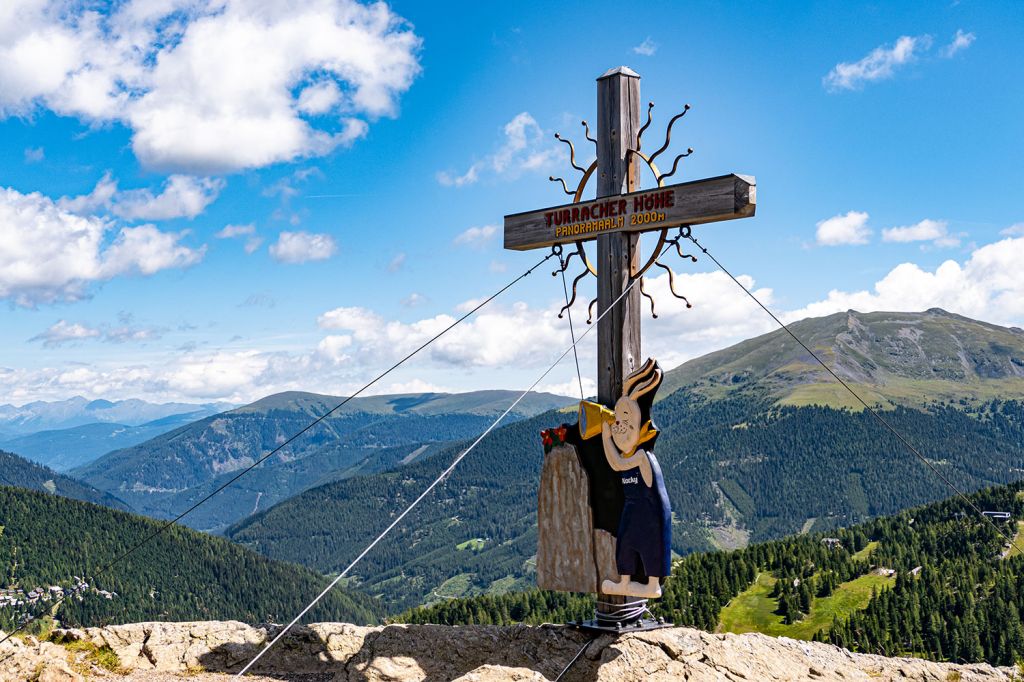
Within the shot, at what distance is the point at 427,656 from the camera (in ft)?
57.2

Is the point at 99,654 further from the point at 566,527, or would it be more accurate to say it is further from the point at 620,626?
the point at 620,626

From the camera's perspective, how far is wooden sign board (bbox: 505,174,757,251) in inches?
645

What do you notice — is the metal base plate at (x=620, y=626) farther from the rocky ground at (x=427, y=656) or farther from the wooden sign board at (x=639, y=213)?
the wooden sign board at (x=639, y=213)

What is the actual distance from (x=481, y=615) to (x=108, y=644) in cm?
9245

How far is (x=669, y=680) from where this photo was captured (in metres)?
14.8

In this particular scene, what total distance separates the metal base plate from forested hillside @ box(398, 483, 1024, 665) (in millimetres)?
88197

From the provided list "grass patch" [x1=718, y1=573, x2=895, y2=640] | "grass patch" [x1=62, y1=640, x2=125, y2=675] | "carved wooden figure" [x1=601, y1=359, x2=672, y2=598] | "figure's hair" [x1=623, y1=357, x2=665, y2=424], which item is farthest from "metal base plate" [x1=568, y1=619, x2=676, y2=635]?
"grass patch" [x1=718, y1=573, x2=895, y2=640]

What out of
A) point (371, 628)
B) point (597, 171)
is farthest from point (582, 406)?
point (371, 628)

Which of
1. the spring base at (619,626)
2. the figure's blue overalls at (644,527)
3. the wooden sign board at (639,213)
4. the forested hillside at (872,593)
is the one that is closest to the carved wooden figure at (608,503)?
the figure's blue overalls at (644,527)

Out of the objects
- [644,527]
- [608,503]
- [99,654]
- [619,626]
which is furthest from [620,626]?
[99,654]

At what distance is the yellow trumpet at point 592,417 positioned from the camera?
685 inches

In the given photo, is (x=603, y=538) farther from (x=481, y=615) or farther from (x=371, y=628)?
(x=481, y=615)

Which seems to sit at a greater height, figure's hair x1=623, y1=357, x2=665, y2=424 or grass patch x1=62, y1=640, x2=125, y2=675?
figure's hair x1=623, y1=357, x2=665, y2=424

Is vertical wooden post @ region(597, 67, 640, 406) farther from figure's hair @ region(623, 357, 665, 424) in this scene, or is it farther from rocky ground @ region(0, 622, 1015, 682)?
rocky ground @ region(0, 622, 1015, 682)
